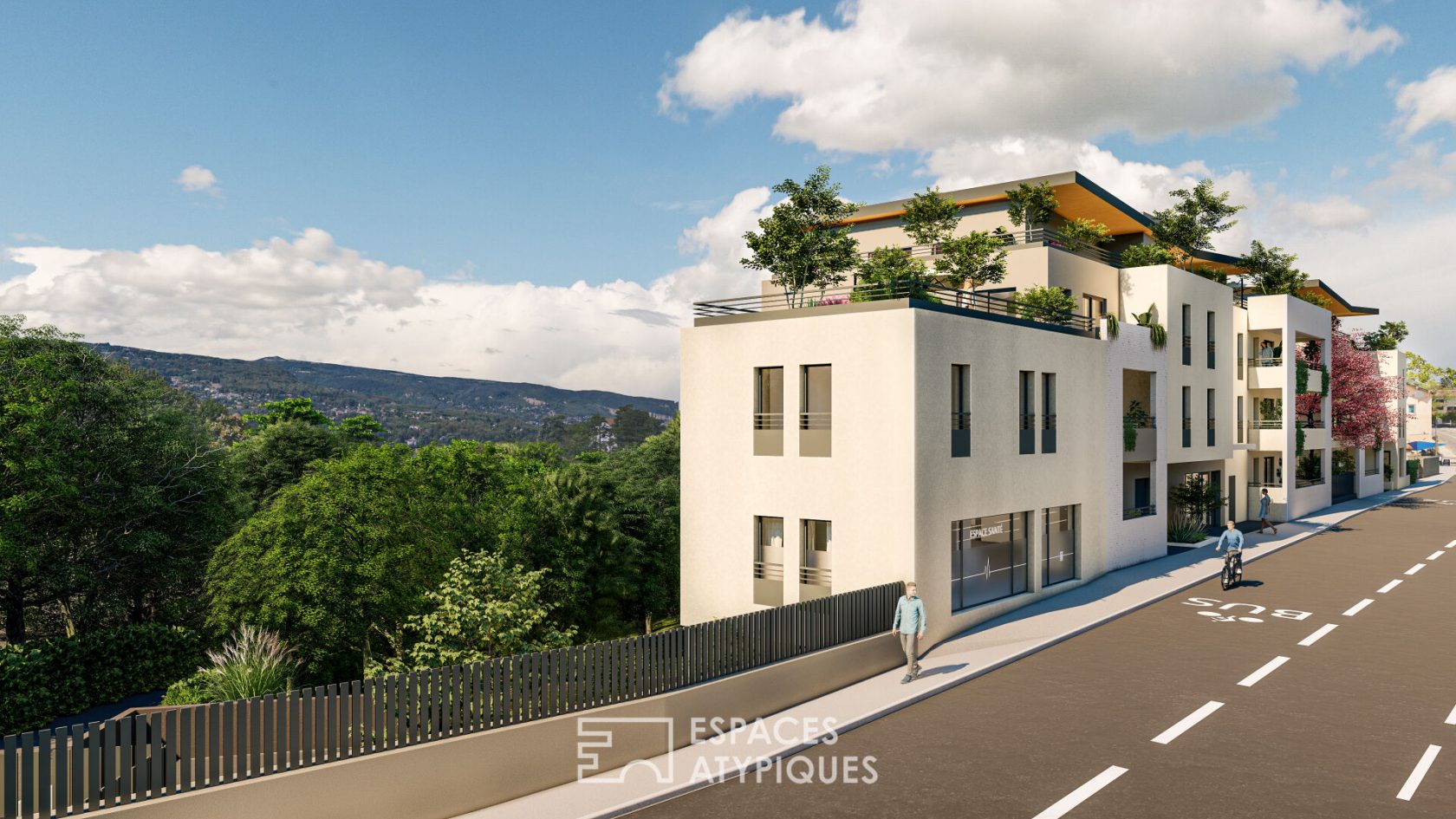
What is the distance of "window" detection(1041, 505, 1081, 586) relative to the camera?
76.3 ft

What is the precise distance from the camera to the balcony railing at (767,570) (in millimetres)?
20500

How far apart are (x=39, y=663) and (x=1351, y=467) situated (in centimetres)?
6778

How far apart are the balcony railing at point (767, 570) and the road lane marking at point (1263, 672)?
9830 mm

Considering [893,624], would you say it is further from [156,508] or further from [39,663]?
[156,508]

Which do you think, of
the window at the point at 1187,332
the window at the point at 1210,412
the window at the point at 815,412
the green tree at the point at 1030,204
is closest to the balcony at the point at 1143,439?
the window at the point at 1187,332

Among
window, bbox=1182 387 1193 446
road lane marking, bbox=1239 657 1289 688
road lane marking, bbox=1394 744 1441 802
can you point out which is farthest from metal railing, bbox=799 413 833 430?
window, bbox=1182 387 1193 446

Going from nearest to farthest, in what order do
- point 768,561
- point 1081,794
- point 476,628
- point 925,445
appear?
point 1081,794
point 476,628
point 925,445
point 768,561

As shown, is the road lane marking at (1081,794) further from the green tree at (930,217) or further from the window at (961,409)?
the green tree at (930,217)

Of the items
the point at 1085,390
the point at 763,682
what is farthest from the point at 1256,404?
the point at 763,682

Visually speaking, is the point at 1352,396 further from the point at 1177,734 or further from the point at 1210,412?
the point at 1177,734

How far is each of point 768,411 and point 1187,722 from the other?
1110 centimetres

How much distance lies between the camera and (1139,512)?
28297mm

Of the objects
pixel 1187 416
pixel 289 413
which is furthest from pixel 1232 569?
pixel 289 413

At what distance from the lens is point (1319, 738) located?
12.8 m
